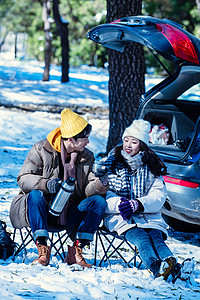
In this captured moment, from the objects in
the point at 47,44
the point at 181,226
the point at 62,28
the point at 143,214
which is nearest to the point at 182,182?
the point at 143,214

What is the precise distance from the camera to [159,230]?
12.8ft

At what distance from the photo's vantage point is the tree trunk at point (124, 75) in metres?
7.33

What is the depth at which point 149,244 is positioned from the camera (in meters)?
3.67

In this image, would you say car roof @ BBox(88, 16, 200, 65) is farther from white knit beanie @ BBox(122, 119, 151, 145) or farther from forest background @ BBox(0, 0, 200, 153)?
forest background @ BBox(0, 0, 200, 153)

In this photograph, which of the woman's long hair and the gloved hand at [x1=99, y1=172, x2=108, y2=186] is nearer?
the gloved hand at [x1=99, y1=172, x2=108, y2=186]

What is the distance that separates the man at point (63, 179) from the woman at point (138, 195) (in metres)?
0.17

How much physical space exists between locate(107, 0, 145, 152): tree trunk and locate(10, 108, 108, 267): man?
3.72 meters

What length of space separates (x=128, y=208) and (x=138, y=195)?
246 mm

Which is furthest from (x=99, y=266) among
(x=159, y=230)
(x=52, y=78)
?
(x=52, y=78)

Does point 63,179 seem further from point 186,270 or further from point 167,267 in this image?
point 186,270

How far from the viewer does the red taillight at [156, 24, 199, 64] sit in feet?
15.2

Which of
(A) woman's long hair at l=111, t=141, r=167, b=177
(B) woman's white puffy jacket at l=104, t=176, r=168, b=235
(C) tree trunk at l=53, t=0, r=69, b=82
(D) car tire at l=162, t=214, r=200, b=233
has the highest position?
(C) tree trunk at l=53, t=0, r=69, b=82

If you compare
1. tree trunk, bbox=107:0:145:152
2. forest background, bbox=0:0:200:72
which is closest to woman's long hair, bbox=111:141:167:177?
tree trunk, bbox=107:0:145:152

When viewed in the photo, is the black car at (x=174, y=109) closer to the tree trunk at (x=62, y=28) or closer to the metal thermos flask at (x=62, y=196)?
the metal thermos flask at (x=62, y=196)
